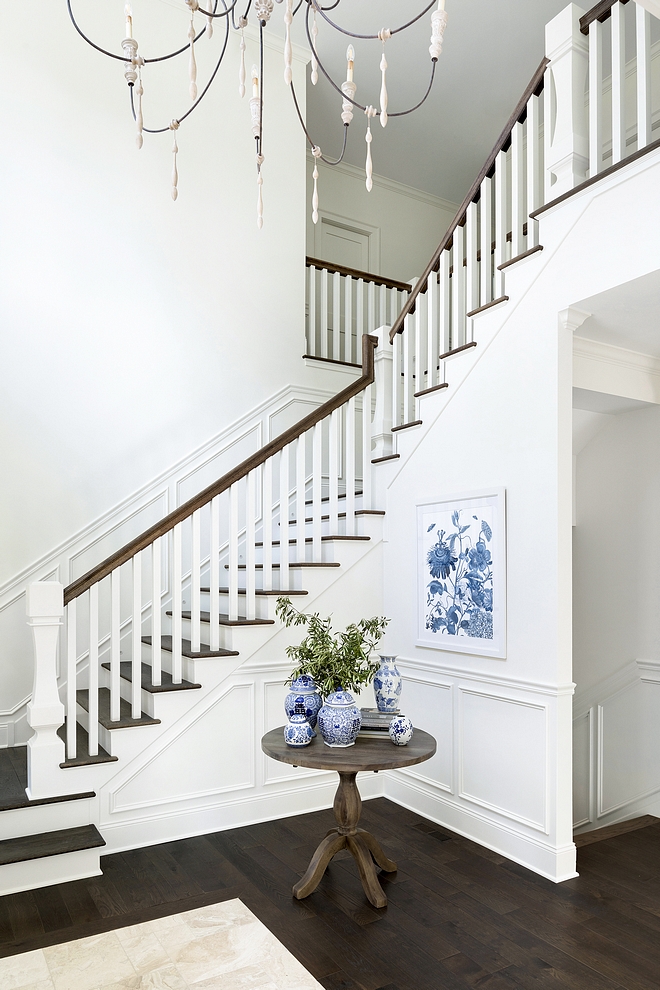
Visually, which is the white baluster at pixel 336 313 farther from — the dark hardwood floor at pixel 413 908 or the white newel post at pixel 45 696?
the dark hardwood floor at pixel 413 908

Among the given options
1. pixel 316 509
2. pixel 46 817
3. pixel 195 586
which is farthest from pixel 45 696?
pixel 316 509

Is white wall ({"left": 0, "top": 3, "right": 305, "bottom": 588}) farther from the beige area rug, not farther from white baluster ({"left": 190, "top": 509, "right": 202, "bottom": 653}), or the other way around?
the beige area rug

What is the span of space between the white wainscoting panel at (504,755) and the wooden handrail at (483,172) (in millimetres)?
2432

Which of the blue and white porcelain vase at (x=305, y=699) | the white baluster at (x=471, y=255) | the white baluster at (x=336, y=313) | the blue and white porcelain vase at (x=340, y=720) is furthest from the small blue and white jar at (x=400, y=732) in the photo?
the white baluster at (x=336, y=313)

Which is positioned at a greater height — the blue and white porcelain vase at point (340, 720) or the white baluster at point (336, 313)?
the white baluster at point (336, 313)

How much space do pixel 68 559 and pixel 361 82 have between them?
186 inches

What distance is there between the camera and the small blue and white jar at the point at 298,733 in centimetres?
295

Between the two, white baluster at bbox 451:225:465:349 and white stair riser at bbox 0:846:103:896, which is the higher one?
white baluster at bbox 451:225:465:349

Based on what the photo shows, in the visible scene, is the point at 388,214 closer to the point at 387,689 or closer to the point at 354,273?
the point at 354,273

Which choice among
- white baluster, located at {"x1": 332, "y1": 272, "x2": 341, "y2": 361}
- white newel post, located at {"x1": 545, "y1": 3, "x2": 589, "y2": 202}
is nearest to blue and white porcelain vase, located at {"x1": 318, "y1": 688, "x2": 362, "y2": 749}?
white newel post, located at {"x1": 545, "y1": 3, "x2": 589, "y2": 202}

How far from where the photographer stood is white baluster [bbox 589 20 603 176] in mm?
3096

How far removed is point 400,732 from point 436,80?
5659 mm

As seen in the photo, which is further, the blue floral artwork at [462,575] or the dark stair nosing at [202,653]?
the dark stair nosing at [202,653]

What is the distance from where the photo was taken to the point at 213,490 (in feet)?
12.6
